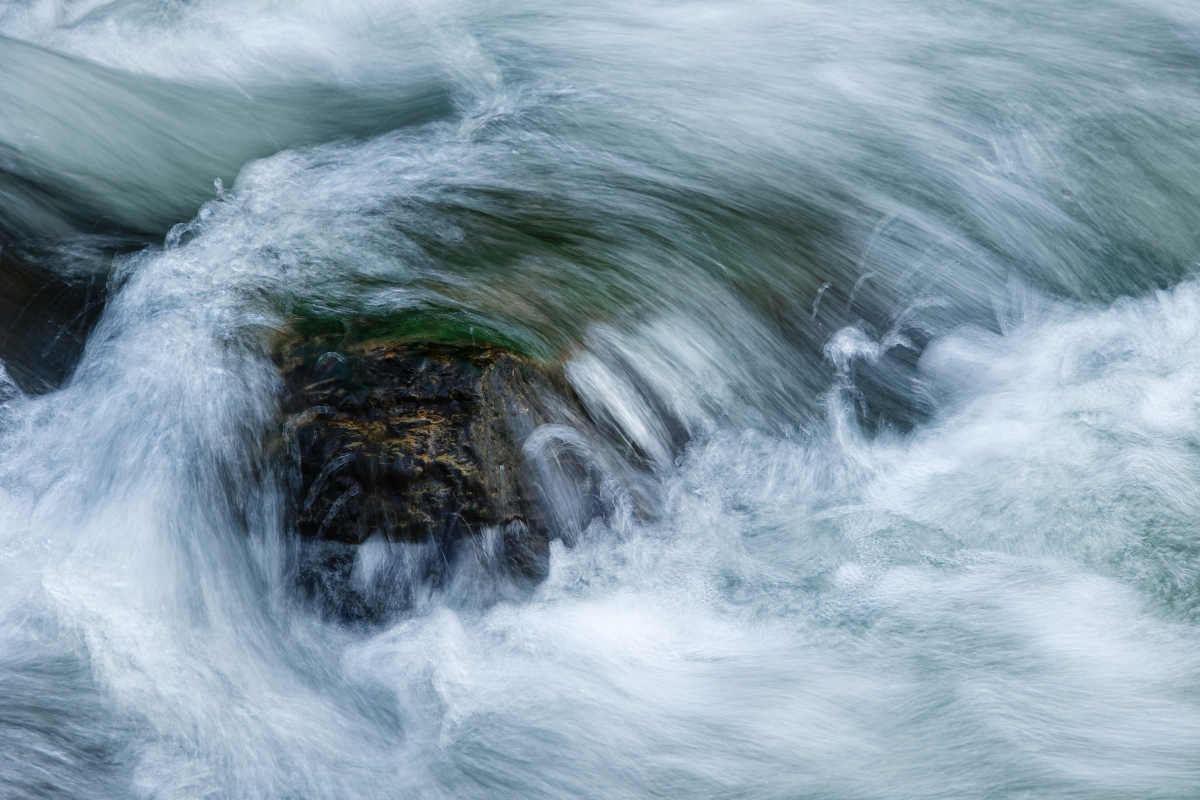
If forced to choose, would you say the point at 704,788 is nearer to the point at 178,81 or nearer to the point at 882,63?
the point at 882,63

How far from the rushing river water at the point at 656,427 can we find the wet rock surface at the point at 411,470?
0.28ft

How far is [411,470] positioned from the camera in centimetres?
335

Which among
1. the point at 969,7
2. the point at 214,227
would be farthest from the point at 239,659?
the point at 969,7

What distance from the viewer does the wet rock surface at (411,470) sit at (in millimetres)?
Answer: 3365

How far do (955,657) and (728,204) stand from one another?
2305 mm

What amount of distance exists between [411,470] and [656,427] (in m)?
1.04

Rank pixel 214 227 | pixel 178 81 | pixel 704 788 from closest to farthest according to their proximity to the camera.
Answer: pixel 704 788, pixel 214 227, pixel 178 81

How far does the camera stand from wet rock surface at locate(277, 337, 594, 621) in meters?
3.37

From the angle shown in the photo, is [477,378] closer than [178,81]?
Yes

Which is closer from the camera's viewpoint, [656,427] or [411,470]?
[411,470]

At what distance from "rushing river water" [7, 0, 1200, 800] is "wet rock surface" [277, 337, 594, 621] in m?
0.08

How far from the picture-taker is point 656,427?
3.82m

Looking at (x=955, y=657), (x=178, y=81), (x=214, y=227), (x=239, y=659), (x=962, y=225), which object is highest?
(x=178, y=81)

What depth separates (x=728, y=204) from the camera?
453 centimetres
